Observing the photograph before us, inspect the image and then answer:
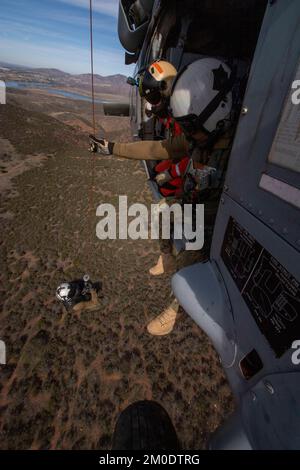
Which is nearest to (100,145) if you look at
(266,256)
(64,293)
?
(64,293)

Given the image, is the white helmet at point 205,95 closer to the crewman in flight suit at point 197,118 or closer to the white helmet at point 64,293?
the crewman in flight suit at point 197,118

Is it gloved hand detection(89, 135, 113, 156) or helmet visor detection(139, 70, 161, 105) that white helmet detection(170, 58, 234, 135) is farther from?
gloved hand detection(89, 135, 113, 156)

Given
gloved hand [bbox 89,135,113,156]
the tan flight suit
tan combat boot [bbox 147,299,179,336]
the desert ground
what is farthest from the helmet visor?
tan combat boot [bbox 147,299,179,336]

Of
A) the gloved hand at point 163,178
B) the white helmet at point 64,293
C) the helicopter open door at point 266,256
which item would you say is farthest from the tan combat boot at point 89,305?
the gloved hand at point 163,178

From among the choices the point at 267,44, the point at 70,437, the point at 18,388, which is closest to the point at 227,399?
the point at 70,437

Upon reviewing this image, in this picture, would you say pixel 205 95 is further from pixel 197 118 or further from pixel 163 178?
pixel 163 178

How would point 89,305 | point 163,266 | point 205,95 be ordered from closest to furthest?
point 205,95
point 89,305
point 163,266

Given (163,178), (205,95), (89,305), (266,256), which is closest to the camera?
(266,256)
